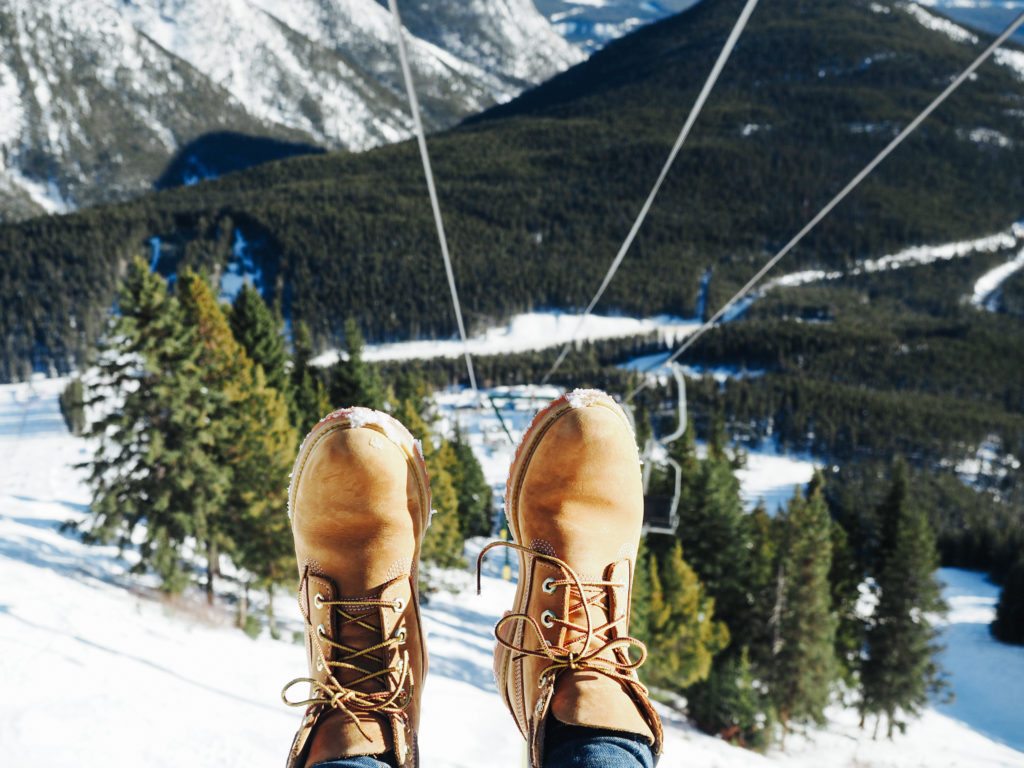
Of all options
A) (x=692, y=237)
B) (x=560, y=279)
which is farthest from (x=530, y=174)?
(x=560, y=279)

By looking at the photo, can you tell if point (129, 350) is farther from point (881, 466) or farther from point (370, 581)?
point (881, 466)

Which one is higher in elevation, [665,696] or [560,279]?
[560,279]

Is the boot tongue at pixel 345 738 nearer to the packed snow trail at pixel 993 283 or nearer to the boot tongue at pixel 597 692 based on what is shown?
the boot tongue at pixel 597 692

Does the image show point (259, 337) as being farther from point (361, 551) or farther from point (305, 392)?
point (361, 551)

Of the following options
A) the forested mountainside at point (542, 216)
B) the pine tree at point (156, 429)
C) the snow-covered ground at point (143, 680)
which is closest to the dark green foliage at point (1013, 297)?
the forested mountainside at point (542, 216)

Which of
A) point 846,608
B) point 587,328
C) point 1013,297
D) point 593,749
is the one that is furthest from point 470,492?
point 1013,297

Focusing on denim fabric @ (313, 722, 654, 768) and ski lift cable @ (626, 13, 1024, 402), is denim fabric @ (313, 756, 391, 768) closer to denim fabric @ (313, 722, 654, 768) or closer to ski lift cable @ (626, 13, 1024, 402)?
denim fabric @ (313, 722, 654, 768)
